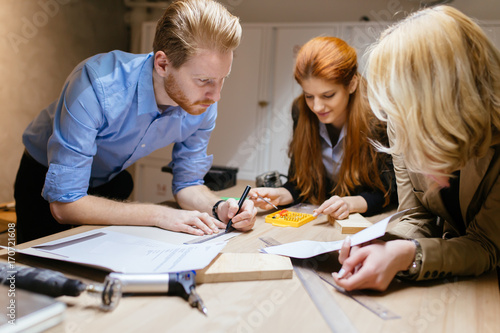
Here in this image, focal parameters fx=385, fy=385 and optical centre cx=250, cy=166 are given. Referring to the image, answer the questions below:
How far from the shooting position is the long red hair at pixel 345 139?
1.55 metres

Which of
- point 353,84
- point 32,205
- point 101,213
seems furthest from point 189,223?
point 353,84

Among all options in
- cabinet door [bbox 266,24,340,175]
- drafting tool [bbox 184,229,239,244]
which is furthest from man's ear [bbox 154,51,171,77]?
cabinet door [bbox 266,24,340,175]

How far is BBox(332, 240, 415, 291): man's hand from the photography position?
75 centimetres

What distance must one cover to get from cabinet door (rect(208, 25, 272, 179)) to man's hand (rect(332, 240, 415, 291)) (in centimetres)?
235

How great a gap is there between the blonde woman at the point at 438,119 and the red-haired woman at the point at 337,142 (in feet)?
1.98

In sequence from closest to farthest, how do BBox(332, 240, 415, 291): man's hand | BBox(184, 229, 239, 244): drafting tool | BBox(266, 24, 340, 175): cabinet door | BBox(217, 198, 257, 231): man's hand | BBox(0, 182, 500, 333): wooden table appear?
BBox(0, 182, 500, 333): wooden table < BBox(332, 240, 415, 291): man's hand < BBox(184, 229, 239, 244): drafting tool < BBox(217, 198, 257, 231): man's hand < BBox(266, 24, 340, 175): cabinet door

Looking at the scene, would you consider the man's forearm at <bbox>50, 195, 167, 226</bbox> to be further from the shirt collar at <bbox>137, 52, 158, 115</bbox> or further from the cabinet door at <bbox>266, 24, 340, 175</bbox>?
the cabinet door at <bbox>266, 24, 340, 175</bbox>

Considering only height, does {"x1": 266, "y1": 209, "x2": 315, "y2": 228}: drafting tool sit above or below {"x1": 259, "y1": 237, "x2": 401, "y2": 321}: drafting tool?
below

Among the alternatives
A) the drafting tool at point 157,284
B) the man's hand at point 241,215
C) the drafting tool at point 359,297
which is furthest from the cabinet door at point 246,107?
the drafting tool at point 157,284

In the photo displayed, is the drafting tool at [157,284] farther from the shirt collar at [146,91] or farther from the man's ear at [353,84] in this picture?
the man's ear at [353,84]

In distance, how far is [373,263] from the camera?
30.0 inches

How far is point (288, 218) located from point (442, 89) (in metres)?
0.69

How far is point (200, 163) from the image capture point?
1559 millimetres

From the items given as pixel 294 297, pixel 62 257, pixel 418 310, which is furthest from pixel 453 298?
pixel 62 257
